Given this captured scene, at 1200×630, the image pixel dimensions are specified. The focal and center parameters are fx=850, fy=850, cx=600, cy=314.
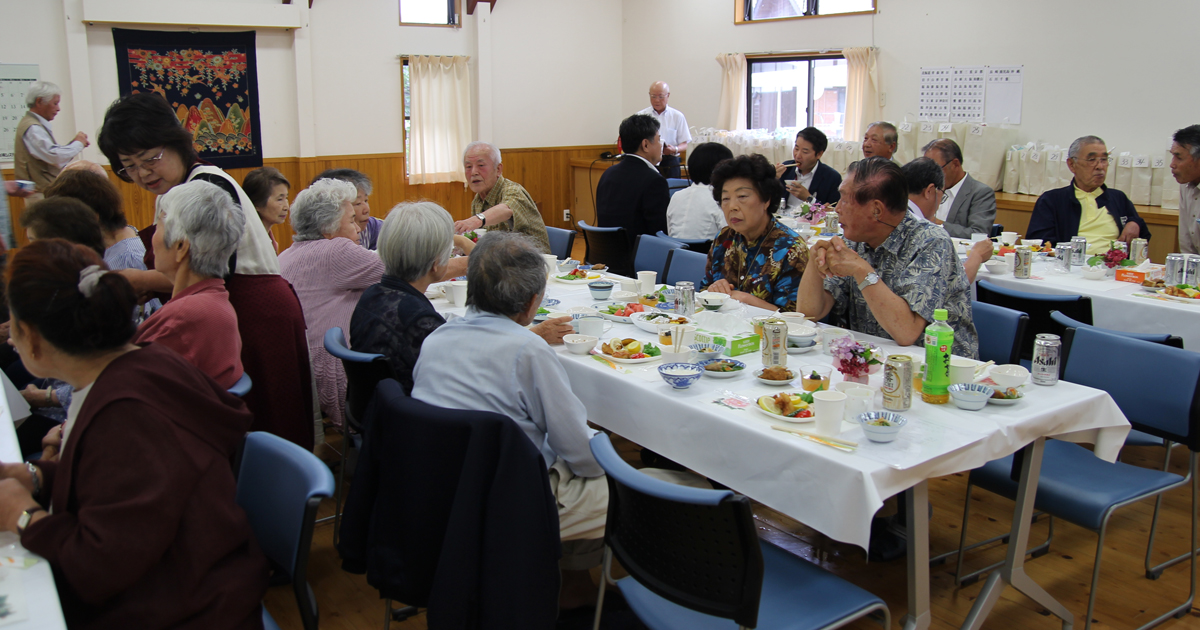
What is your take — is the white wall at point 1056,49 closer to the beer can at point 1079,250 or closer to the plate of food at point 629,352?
the beer can at point 1079,250

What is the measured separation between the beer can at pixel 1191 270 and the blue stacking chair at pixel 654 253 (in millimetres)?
2345

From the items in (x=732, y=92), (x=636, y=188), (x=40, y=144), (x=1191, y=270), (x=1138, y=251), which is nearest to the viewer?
(x=1191, y=270)

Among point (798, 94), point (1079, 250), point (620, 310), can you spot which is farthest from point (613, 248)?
point (798, 94)

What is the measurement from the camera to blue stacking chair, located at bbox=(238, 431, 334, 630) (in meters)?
1.67

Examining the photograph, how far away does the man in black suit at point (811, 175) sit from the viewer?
6637 millimetres

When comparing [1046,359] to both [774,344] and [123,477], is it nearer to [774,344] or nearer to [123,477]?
[774,344]

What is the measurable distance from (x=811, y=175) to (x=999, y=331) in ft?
12.9

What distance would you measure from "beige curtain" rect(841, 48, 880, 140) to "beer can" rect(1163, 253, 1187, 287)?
466 cm

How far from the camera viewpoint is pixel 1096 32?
664 centimetres

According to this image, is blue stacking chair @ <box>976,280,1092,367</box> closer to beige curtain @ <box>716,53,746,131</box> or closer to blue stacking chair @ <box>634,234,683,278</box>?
blue stacking chair @ <box>634,234,683,278</box>

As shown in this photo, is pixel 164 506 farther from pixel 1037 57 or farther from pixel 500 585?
pixel 1037 57

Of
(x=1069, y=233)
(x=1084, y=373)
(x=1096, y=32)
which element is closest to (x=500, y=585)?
(x=1084, y=373)

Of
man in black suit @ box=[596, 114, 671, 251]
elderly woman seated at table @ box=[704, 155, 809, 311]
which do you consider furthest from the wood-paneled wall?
elderly woman seated at table @ box=[704, 155, 809, 311]

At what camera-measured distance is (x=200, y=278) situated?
2.57 meters
